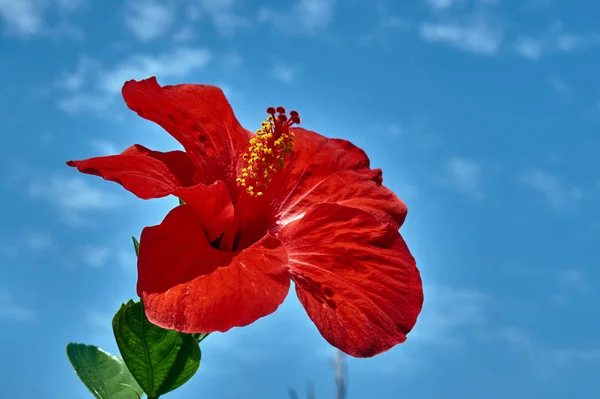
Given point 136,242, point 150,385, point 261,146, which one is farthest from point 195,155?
point 150,385

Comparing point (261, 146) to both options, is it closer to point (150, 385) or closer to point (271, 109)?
point (271, 109)

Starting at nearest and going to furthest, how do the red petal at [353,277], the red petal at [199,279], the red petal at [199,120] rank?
the red petal at [199,279] < the red petal at [353,277] < the red petal at [199,120]

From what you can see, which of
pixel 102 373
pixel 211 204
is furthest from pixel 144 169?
pixel 102 373

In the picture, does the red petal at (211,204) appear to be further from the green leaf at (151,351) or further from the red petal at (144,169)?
the green leaf at (151,351)

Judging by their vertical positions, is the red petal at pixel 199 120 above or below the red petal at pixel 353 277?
above

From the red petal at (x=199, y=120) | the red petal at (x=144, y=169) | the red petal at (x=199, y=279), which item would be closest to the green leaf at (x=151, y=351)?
the red petal at (x=199, y=279)

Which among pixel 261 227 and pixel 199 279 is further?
pixel 261 227

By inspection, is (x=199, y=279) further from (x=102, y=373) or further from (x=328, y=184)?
(x=328, y=184)
